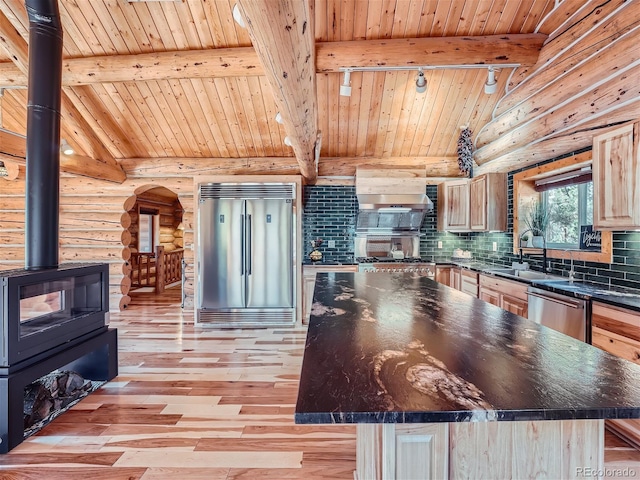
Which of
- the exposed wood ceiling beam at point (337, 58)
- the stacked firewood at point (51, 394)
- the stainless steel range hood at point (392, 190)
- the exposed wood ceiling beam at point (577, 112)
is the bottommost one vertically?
the stacked firewood at point (51, 394)

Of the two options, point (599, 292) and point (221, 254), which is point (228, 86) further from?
point (599, 292)

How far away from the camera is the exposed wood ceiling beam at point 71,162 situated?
3.64 metres

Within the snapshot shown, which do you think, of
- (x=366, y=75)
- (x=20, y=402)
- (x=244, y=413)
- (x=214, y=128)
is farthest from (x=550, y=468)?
(x=214, y=128)

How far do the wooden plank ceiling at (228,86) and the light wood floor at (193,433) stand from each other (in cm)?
223

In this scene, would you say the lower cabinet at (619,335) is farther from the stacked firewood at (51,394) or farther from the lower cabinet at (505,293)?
the stacked firewood at (51,394)

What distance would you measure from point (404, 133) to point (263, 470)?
4384mm

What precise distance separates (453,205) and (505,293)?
6.49ft

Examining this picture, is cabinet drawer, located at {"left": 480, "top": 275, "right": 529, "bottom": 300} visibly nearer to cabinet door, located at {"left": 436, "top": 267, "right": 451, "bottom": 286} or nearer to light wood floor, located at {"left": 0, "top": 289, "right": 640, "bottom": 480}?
cabinet door, located at {"left": 436, "top": 267, "right": 451, "bottom": 286}

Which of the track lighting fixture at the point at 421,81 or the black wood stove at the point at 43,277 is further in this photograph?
the track lighting fixture at the point at 421,81

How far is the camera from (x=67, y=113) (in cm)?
427

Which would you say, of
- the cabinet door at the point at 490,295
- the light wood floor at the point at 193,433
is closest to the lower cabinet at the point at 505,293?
the cabinet door at the point at 490,295

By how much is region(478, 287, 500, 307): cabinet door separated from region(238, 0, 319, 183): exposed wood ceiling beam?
2769mm

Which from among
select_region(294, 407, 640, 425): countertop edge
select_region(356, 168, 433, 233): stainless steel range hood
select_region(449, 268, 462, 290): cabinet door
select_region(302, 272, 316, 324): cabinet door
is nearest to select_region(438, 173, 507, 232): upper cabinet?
select_region(356, 168, 433, 233): stainless steel range hood

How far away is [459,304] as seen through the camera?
1.99 metres
